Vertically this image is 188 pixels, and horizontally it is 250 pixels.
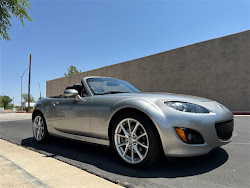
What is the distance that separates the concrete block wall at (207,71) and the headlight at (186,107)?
47.0 feet

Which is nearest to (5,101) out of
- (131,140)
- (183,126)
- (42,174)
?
(42,174)

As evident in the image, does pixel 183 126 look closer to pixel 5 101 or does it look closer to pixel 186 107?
pixel 186 107

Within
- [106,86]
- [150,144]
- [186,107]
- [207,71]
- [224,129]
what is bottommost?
[150,144]

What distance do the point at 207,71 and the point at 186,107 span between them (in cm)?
1546

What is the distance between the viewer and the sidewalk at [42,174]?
204cm

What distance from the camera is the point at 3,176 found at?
226cm

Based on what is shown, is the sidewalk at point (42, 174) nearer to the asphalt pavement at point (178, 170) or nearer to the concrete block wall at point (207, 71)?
the asphalt pavement at point (178, 170)

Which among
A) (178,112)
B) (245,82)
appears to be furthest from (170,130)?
(245,82)

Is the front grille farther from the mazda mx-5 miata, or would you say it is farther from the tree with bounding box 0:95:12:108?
the tree with bounding box 0:95:12:108

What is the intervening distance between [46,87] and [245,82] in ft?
121

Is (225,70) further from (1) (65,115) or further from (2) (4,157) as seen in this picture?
(2) (4,157)

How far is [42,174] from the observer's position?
2.32 meters

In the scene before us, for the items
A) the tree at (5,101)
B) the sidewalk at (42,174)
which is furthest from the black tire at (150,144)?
the tree at (5,101)

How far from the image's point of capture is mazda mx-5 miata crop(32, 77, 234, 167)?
7.35 feet
